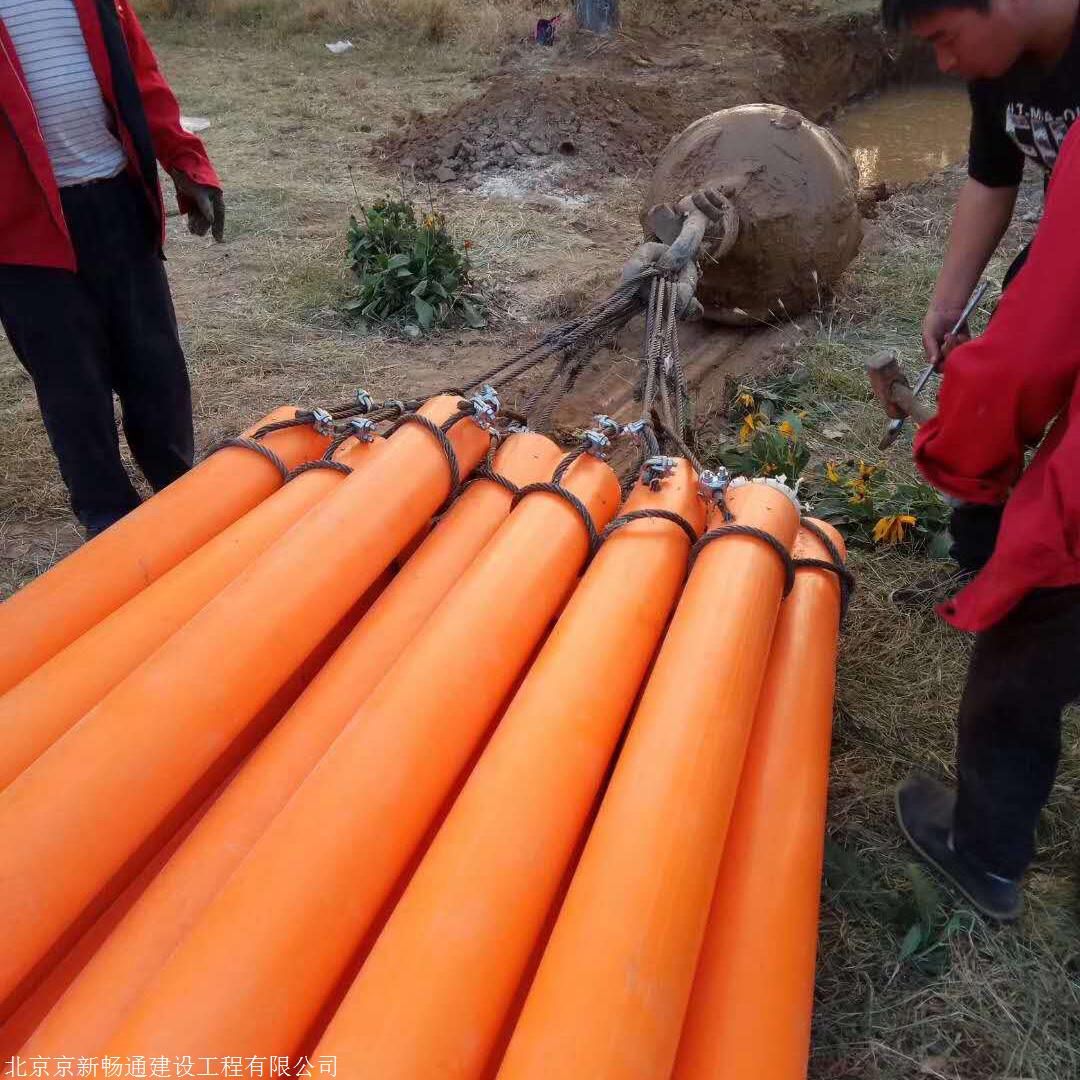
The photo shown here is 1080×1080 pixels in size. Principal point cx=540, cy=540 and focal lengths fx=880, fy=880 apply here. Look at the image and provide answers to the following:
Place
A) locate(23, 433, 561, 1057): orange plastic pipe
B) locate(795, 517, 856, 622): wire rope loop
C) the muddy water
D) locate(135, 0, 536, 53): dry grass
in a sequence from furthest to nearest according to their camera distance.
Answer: locate(135, 0, 536, 53): dry grass → the muddy water → locate(795, 517, 856, 622): wire rope loop → locate(23, 433, 561, 1057): orange plastic pipe

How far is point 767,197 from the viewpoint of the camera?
422cm

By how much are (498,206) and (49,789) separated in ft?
20.7

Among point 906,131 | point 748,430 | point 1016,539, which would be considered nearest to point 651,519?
point 1016,539

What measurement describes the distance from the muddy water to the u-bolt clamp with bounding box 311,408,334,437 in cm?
713

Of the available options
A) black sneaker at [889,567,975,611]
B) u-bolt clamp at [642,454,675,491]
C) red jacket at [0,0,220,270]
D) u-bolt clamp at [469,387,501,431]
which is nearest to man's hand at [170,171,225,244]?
red jacket at [0,0,220,270]

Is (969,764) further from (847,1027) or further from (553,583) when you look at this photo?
(553,583)

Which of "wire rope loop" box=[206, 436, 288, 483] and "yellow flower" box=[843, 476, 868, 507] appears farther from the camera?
"yellow flower" box=[843, 476, 868, 507]

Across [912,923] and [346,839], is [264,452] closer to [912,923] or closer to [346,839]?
[346,839]

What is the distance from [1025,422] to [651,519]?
0.79m

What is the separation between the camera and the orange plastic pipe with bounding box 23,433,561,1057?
120 cm

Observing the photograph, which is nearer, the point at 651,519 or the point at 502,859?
the point at 502,859

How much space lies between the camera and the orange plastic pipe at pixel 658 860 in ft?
3.64

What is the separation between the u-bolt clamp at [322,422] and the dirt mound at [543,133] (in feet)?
18.5

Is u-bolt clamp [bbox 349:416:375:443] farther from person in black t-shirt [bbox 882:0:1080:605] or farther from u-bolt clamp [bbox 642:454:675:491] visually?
person in black t-shirt [bbox 882:0:1080:605]
